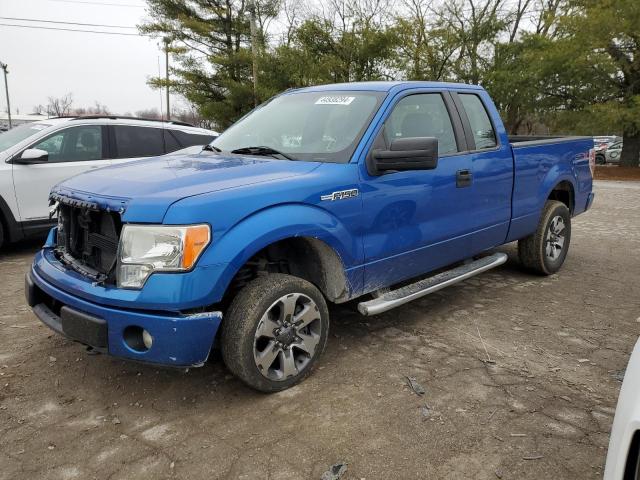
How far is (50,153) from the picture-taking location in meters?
6.40

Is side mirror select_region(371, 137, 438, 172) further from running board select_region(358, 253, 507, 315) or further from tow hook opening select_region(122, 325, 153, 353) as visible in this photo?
tow hook opening select_region(122, 325, 153, 353)

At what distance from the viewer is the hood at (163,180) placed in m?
2.58

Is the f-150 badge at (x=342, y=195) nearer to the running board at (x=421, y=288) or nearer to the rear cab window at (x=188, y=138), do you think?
the running board at (x=421, y=288)

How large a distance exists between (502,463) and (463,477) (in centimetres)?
23

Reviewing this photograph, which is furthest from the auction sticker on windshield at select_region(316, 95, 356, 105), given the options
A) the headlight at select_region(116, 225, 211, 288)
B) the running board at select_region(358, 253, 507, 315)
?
the headlight at select_region(116, 225, 211, 288)

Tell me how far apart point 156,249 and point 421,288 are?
201 centimetres

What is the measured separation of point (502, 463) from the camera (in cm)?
238

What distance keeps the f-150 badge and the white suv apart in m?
4.13

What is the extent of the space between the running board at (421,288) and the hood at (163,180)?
0.99 metres

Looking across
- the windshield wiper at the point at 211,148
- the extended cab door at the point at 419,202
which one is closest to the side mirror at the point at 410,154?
the extended cab door at the point at 419,202

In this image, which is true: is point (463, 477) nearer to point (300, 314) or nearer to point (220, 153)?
point (300, 314)

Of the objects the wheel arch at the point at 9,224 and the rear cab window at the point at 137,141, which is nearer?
the wheel arch at the point at 9,224

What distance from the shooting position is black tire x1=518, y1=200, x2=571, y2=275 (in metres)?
5.17

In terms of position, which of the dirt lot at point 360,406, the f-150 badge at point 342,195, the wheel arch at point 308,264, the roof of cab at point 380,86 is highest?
the roof of cab at point 380,86
